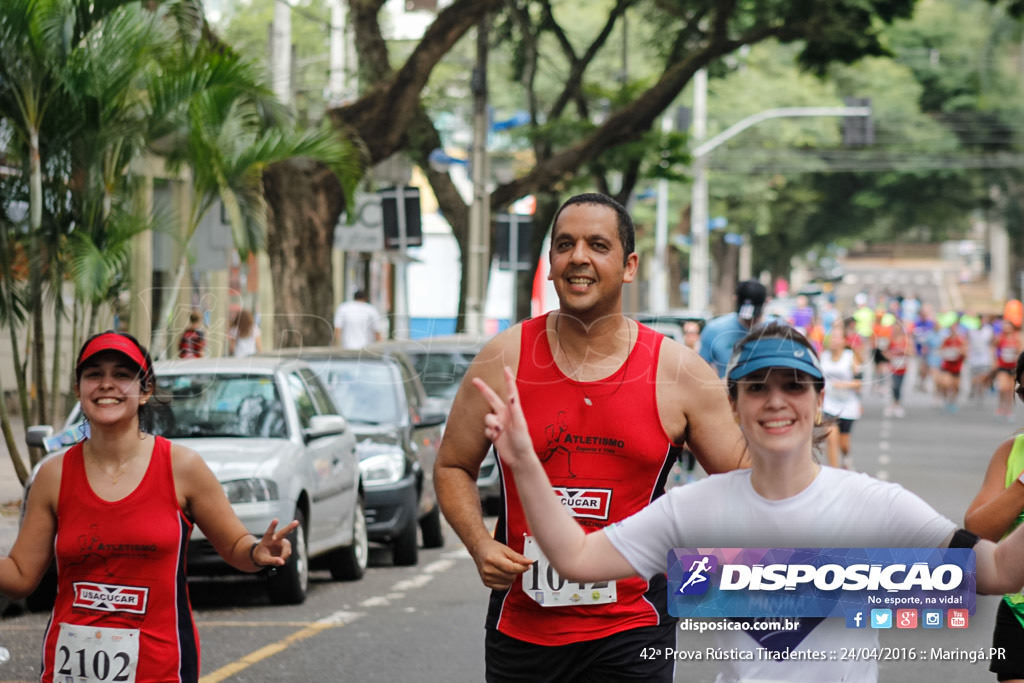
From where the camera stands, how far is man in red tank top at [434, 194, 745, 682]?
14.1 ft

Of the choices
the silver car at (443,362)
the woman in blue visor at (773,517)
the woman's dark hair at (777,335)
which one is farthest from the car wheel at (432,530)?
the woman in blue visor at (773,517)

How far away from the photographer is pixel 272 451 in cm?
1100

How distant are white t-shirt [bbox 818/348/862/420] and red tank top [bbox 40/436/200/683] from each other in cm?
1187

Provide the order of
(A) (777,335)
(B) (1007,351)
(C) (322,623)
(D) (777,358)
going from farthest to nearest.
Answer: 1. (B) (1007,351)
2. (C) (322,623)
3. (A) (777,335)
4. (D) (777,358)

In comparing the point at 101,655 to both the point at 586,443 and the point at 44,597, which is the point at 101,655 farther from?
the point at 44,597

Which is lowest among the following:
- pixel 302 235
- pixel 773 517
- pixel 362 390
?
pixel 362 390

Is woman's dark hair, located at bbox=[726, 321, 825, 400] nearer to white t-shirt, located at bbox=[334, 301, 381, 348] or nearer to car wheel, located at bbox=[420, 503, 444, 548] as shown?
car wheel, located at bbox=[420, 503, 444, 548]

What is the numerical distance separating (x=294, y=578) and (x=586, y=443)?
685cm

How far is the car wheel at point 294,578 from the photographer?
35.4ft

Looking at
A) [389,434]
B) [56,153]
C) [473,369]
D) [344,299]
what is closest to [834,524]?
[473,369]

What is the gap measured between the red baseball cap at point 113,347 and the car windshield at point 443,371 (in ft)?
40.9

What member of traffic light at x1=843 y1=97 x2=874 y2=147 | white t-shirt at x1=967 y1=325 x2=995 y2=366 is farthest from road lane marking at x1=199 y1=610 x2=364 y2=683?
traffic light at x1=843 y1=97 x2=874 y2=147

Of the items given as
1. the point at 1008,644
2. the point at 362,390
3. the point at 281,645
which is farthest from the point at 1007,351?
the point at 1008,644

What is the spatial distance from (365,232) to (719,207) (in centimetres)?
3888
